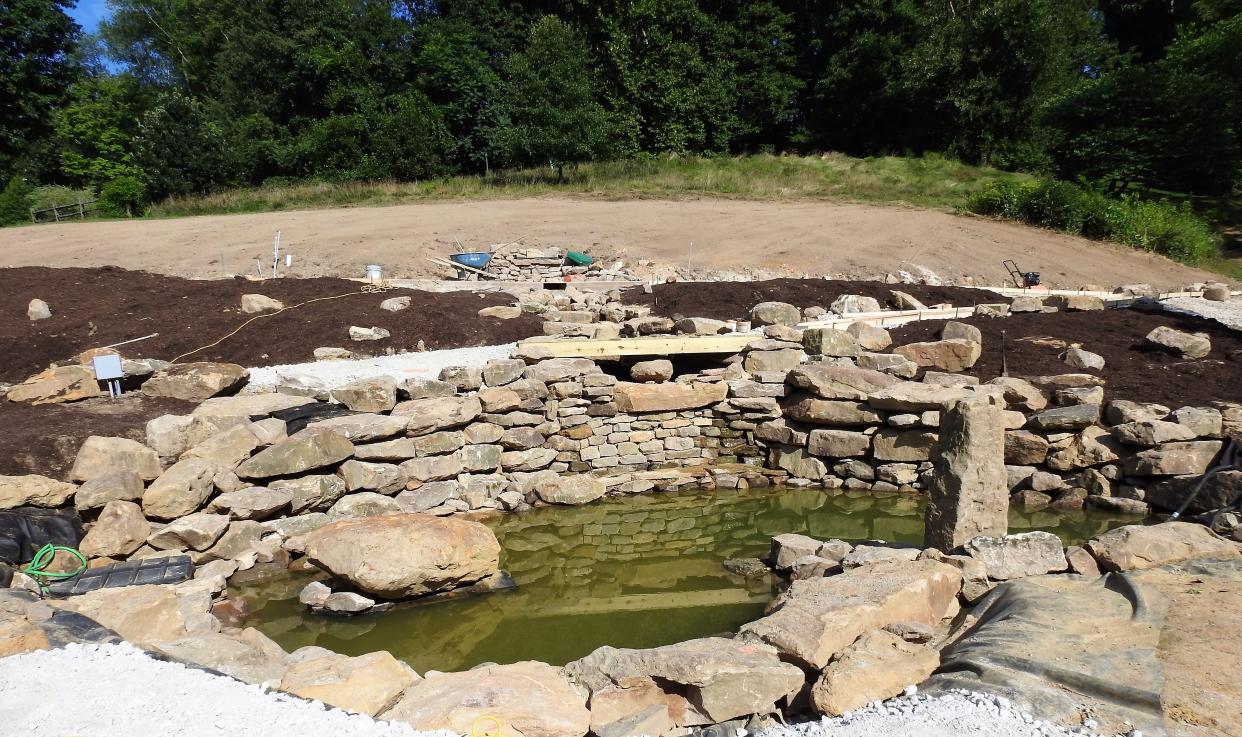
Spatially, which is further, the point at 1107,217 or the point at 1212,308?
the point at 1107,217

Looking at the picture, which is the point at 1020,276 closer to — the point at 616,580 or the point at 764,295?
the point at 764,295

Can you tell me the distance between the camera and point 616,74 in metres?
30.3

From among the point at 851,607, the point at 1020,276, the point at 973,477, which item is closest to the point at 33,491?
the point at 851,607

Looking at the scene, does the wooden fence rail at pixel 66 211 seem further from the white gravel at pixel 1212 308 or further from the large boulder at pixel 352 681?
the white gravel at pixel 1212 308

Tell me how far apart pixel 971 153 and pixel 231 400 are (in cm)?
2750

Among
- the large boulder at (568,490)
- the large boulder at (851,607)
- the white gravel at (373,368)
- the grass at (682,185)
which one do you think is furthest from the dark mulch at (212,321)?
the grass at (682,185)

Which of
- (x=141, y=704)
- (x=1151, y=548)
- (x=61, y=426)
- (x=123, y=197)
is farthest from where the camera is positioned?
(x=123, y=197)

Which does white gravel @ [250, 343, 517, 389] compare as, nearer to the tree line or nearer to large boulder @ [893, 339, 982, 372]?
large boulder @ [893, 339, 982, 372]

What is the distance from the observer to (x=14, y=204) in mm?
24641

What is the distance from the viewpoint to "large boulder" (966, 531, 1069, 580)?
15.8ft

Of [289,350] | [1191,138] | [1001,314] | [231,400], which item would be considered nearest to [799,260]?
[1001,314]

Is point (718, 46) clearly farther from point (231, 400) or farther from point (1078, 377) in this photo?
point (231, 400)

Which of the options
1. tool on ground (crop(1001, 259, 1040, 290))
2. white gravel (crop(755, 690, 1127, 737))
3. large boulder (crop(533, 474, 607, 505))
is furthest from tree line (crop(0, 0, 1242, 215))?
white gravel (crop(755, 690, 1127, 737))

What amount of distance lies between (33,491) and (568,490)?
4.42 metres
